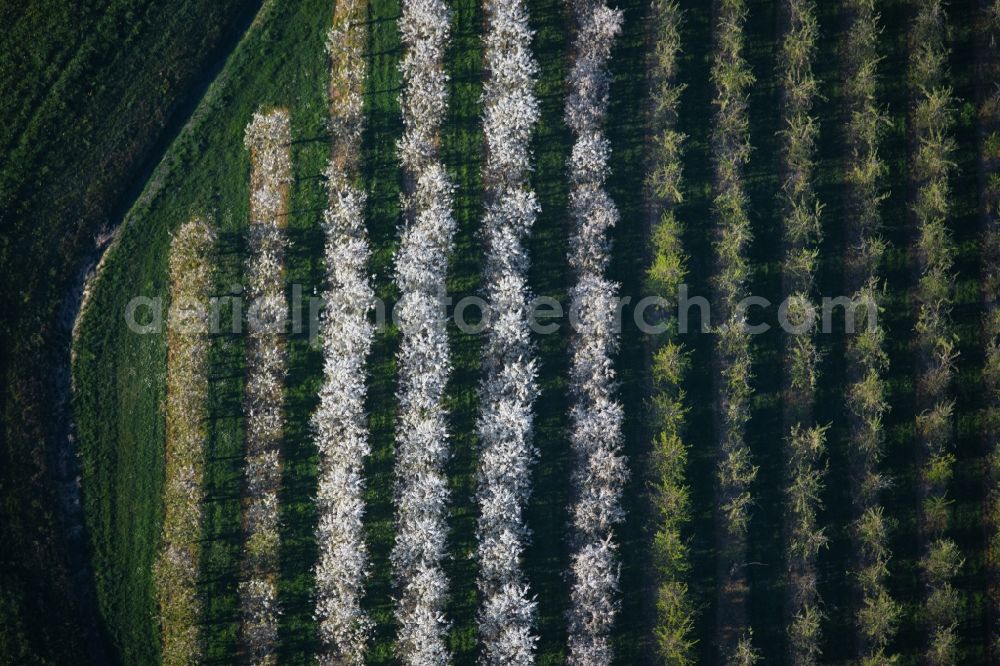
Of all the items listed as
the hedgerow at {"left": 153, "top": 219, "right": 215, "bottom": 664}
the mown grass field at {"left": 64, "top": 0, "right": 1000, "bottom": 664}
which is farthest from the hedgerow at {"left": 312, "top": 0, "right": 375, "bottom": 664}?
the hedgerow at {"left": 153, "top": 219, "right": 215, "bottom": 664}

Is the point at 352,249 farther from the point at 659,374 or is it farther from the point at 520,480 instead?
the point at 659,374

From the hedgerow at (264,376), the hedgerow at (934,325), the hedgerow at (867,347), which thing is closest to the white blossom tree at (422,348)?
the hedgerow at (264,376)

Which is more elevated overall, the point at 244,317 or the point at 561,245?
the point at 561,245

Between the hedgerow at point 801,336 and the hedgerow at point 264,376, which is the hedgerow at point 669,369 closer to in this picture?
the hedgerow at point 801,336

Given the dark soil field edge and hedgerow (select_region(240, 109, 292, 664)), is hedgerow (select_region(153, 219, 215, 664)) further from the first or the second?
the dark soil field edge

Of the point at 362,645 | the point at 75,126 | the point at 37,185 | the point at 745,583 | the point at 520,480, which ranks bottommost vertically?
the point at 362,645

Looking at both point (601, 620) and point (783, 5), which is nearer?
point (601, 620)

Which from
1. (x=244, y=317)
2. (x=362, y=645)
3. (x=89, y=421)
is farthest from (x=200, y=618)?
(x=244, y=317)
